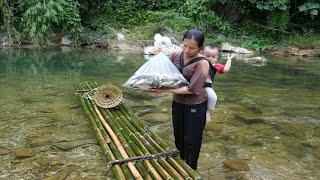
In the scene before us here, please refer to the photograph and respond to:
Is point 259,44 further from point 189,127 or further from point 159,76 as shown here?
point 159,76

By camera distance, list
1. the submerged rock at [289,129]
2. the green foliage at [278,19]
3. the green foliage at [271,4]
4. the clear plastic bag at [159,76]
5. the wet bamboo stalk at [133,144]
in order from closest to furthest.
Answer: the clear plastic bag at [159,76], the wet bamboo stalk at [133,144], the submerged rock at [289,129], the green foliage at [271,4], the green foliage at [278,19]

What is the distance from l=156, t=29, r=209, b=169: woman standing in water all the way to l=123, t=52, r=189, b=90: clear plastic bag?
2.7 inches

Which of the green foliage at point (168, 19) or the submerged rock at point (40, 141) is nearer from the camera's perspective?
the submerged rock at point (40, 141)

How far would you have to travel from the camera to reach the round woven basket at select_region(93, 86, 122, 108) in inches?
241

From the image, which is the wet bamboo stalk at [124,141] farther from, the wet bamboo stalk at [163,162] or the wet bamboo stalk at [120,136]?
the wet bamboo stalk at [163,162]

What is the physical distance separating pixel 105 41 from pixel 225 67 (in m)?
14.2

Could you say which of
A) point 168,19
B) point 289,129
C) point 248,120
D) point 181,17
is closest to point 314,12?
point 181,17

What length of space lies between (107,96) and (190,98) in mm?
2889

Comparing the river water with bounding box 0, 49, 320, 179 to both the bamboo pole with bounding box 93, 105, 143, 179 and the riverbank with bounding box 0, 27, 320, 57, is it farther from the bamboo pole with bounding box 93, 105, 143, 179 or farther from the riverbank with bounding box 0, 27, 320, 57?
the riverbank with bounding box 0, 27, 320, 57

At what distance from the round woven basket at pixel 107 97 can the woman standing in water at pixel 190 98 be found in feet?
7.64

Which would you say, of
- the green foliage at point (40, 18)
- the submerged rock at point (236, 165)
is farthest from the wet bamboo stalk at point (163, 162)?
the green foliage at point (40, 18)

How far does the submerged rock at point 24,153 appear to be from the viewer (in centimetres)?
472

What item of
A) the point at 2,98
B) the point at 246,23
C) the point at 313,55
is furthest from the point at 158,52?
the point at 246,23

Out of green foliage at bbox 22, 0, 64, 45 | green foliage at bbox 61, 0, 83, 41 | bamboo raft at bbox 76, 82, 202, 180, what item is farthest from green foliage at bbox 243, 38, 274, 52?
bamboo raft at bbox 76, 82, 202, 180
